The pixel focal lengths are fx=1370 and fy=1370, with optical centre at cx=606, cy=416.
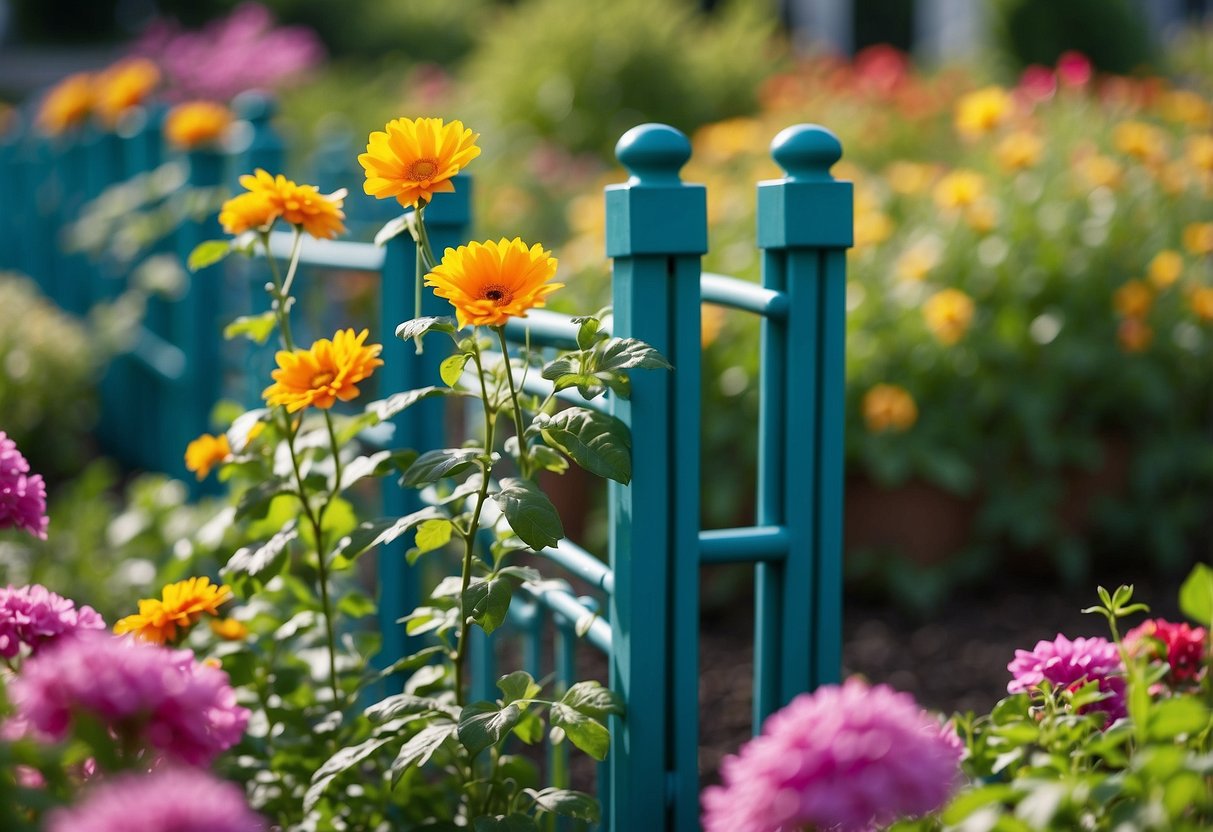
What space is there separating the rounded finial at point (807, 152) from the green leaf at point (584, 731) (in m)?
0.66

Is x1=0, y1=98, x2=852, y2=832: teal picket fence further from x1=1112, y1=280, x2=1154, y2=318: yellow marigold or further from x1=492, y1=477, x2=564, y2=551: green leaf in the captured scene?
x1=1112, y1=280, x2=1154, y2=318: yellow marigold

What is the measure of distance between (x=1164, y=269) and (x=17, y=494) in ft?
9.60

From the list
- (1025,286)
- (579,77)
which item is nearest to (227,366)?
(1025,286)

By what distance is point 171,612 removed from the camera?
1507 mm

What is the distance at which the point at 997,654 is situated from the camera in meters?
3.13

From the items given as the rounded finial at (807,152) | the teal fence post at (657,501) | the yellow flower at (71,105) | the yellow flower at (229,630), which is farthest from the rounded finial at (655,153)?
the yellow flower at (71,105)

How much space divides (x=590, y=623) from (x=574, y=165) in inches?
216

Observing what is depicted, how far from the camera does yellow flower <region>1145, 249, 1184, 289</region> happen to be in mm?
3455

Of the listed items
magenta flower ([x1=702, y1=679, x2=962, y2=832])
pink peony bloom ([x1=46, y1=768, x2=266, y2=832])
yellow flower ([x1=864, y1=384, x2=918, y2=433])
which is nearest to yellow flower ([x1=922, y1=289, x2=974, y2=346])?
yellow flower ([x1=864, y1=384, x2=918, y2=433])

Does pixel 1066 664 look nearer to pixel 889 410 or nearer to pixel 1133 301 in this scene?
pixel 889 410

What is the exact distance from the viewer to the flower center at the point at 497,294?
133 cm

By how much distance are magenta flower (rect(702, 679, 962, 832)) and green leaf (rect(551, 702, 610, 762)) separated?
0.51 m

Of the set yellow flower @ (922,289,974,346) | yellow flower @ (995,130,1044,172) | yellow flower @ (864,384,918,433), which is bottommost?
yellow flower @ (864,384,918,433)

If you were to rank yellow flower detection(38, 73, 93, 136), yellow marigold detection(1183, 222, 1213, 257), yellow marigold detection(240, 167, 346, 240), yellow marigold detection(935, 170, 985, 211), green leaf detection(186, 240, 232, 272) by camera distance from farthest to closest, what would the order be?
yellow flower detection(38, 73, 93, 136) → yellow marigold detection(1183, 222, 1213, 257) → yellow marigold detection(935, 170, 985, 211) → green leaf detection(186, 240, 232, 272) → yellow marigold detection(240, 167, 346, 240)
